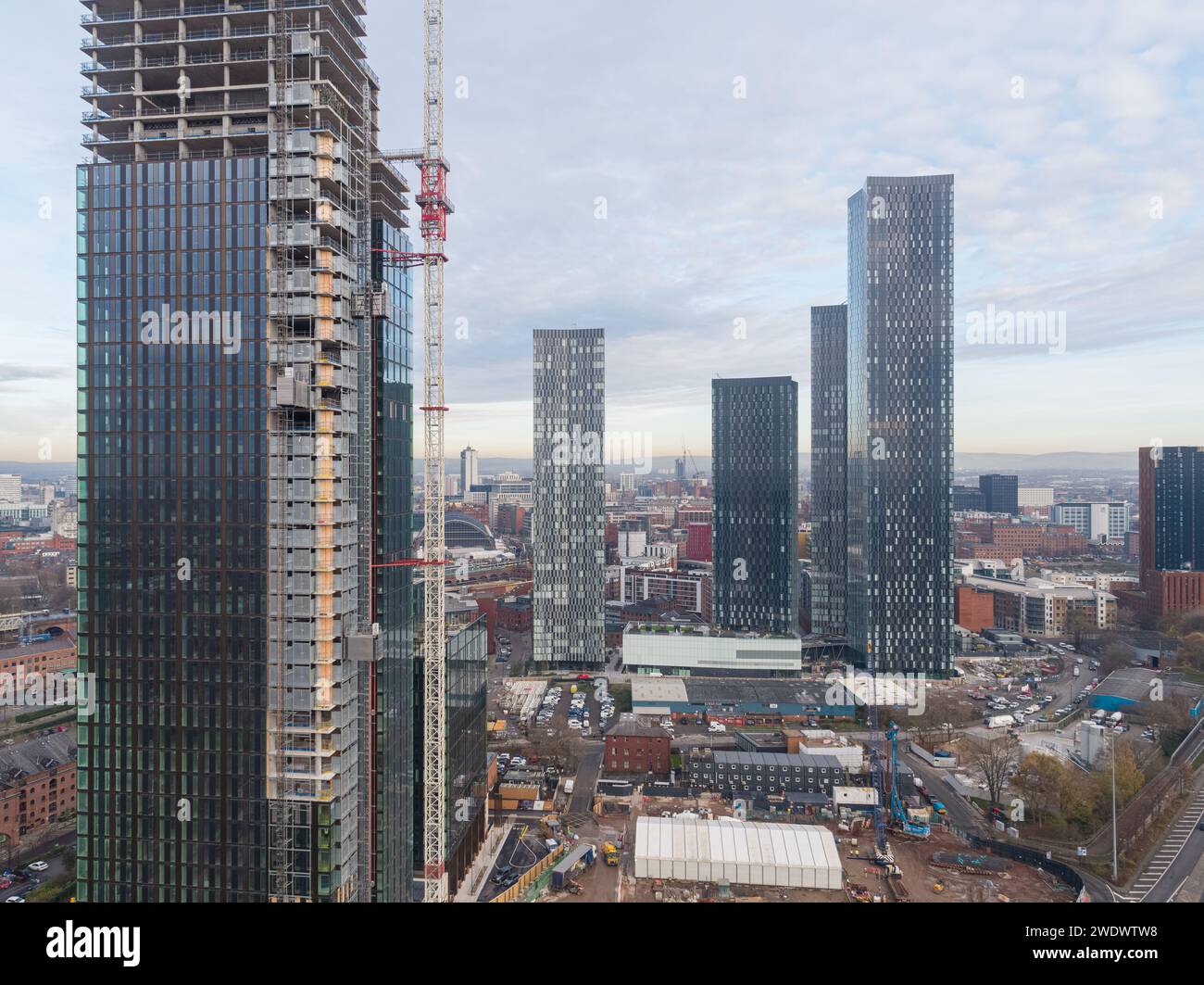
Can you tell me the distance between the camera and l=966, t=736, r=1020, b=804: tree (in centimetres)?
3512

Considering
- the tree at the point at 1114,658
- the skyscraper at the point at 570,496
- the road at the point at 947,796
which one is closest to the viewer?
the road at the point at 947,796

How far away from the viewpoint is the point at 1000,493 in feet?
421

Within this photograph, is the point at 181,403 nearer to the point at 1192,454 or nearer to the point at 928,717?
the point at 928,717

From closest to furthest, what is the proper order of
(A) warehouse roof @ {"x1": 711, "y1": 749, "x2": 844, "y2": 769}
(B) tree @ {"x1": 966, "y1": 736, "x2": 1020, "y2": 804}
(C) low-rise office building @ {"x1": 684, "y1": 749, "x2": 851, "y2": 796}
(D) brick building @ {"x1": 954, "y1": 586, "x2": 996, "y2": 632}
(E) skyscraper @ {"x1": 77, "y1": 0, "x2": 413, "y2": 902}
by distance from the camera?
(E) skyscraper @ {"x1": 77, "y1": 0, "x2": 413, "y2": 902}
(B) tree @ {"x1": 966, "y1": 736, "x2": 1020, "y2": 804}
(C) low-rise office building @ {"x1": 684, "y1": 749, "x2": 851, "y2": 796}
(A) warehouse roof @ {"x1": 711, "y1": 749, "x2": 844, "y2": 769}
(D) brick building @ {"x1": 954, "y1": 586, "x2": 996, "y2": 632}

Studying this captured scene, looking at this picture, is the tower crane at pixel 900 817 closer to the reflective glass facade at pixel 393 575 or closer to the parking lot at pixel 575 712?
the parking lot at pixel 575 712

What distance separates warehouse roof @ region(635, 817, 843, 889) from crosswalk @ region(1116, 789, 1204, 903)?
35.2 ft

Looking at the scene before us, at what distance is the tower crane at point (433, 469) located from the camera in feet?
81.0

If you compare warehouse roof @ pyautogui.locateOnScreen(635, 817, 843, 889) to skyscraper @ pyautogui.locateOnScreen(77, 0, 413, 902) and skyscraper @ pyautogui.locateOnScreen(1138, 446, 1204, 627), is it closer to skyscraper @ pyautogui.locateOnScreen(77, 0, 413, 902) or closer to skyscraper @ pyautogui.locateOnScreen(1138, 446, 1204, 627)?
skyscraper @ pyautogui.locateOnScreen(77, 0, 413, 902)

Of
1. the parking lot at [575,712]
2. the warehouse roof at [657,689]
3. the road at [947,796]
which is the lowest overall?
the road at [947,796]

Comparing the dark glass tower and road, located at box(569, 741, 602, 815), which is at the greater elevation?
the dark glass tower

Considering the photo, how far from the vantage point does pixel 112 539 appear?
2095 cm

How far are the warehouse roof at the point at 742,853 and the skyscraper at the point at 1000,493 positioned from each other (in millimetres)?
117129

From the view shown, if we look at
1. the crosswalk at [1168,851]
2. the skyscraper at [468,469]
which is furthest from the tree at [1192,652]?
the skyscraper at [468,469]

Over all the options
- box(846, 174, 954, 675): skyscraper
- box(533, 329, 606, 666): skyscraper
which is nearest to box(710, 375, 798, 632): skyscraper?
box(846, 174, 954, 675): skyscraper
